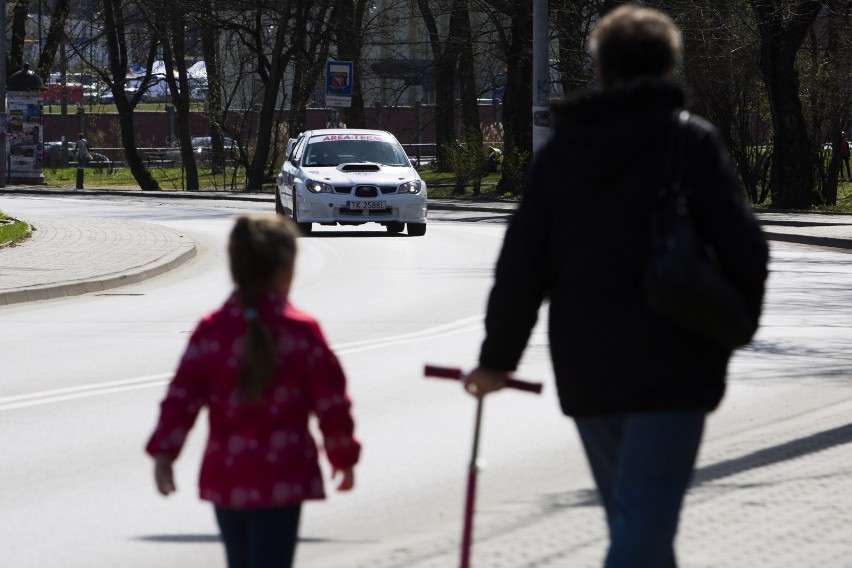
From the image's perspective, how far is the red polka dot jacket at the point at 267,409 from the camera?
11.2ft

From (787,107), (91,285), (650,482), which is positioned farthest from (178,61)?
(650,482)

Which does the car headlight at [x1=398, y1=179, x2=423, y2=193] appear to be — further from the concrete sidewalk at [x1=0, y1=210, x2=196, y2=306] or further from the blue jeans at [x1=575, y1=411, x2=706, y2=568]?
the blue jeans at [x1=575, y1=411, x2=706, y2=568]

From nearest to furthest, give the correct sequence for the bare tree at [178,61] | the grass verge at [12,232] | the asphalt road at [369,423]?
the asphalt road at [369,423] → the grass verge at [12,232] → the bare tree at [178,61]

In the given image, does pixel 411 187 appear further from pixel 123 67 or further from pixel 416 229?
pixel 123 67

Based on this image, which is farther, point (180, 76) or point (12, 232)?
point (180, 76)

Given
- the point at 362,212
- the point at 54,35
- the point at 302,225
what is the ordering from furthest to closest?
the point at 54,35 < the point at 302,225 < the point at 362,212

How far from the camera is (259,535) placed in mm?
3428

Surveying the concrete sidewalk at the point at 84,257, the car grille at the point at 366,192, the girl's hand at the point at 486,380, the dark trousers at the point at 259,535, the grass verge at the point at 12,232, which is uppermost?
the girl's hand at the point at 486,380

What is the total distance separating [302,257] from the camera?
21.2 meters

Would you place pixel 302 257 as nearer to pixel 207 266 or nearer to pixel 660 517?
pixel 207 266

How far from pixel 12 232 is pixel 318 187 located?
4.68m

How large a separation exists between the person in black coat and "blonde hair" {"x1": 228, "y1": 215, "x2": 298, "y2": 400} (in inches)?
20.8

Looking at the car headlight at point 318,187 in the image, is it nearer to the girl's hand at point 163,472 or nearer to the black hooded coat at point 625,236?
the girl's hand at point 163,472

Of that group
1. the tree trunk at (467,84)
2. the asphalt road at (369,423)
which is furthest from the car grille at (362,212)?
the tree trunk at (467,84)
